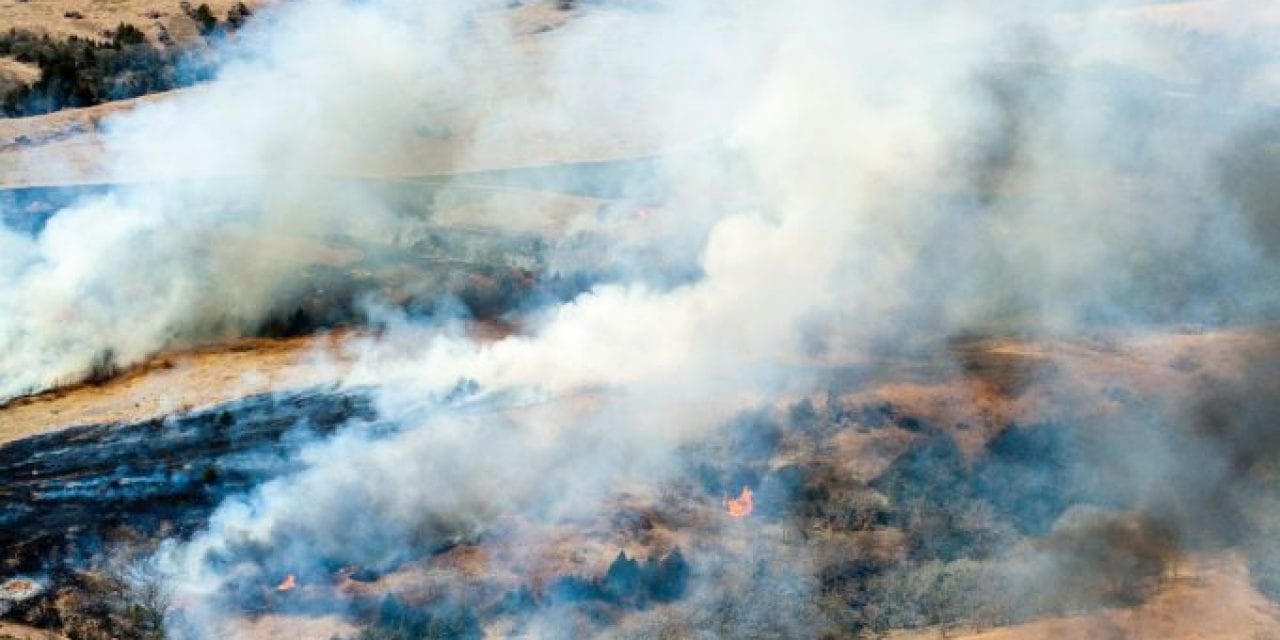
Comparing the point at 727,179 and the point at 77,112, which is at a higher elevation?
the point at 77,112

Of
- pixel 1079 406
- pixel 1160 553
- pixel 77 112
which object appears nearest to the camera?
pixel 1160 553

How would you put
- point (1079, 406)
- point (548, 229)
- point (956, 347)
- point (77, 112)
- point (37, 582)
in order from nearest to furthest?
point (37, 582), point (1079, 406), point (956, 347), point (548, 229), point (77, 112)

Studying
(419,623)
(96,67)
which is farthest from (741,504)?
(96,67)

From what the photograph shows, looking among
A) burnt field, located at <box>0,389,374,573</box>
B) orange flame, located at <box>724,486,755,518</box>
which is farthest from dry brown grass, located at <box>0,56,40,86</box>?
orange flame, located at <box>724,486,755,518</box>

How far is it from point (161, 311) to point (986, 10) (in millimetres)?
17394

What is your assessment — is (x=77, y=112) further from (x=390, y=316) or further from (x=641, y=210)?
(x=641, y=210)

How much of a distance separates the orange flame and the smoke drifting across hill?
3.26 feet

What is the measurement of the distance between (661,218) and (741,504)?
21.6ft

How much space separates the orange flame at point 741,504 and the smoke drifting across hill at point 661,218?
99cm

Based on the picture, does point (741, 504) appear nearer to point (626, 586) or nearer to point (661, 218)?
point (626, 586)

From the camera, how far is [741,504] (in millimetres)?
12500

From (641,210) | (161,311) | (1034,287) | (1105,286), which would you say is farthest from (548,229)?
(1105,286)

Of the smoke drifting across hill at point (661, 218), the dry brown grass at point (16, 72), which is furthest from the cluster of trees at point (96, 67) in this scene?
the smoke drifting across hill at point (661, 218)

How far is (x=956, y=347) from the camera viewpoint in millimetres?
14922
